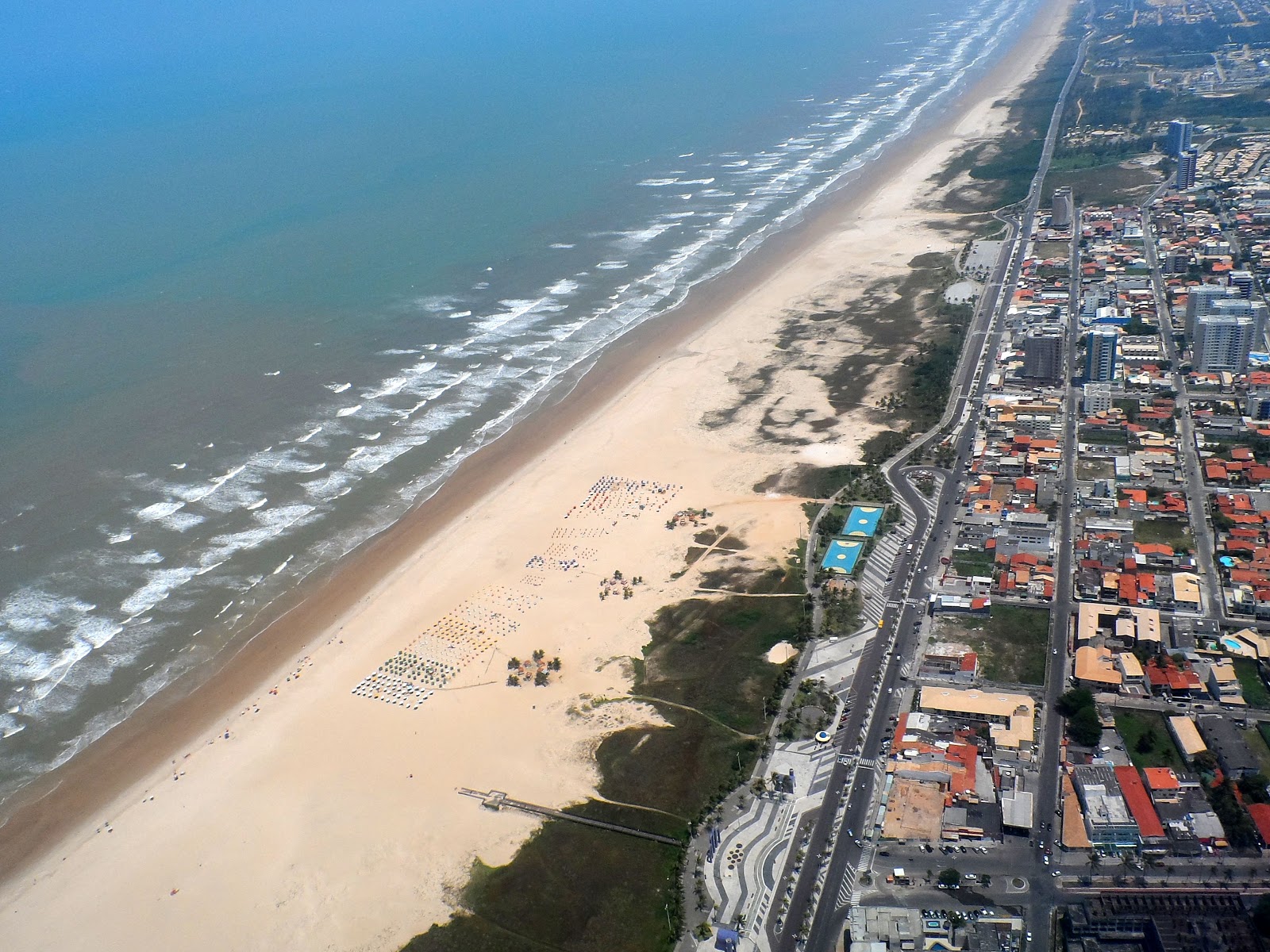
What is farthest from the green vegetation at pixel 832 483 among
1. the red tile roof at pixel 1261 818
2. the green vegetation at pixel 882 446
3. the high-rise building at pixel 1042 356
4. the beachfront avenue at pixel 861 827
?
the red tile roof at pixel 1261 818

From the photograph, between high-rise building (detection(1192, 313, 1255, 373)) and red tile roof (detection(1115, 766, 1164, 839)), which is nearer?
red tile roof (detection(1115, 766, 1164, 839))

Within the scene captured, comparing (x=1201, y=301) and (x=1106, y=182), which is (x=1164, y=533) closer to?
(x=1201, y=301)

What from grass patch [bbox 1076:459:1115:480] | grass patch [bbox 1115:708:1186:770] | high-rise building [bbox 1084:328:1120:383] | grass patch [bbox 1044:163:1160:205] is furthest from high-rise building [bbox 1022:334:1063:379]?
grass patch [bbox 1044:163:1160:205]

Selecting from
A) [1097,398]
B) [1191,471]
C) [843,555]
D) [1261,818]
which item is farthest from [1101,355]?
[1261,818]

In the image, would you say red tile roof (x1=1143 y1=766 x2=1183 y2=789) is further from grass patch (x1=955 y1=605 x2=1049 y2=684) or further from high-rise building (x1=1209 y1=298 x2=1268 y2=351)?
high-rise building (x1=1209 y1=298 x2=1268 y2=351)

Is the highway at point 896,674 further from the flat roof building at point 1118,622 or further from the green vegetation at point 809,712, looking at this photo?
the flat roof building at point 1118,622
